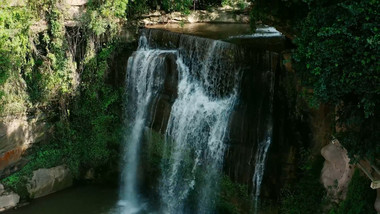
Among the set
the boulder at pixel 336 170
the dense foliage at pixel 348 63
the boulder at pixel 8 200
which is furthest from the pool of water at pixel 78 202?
the dense foliage at pixel 348 63

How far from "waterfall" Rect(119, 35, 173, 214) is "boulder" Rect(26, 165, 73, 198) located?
1.81m

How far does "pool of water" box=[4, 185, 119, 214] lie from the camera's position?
11734 millimetres

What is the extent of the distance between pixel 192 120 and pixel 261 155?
2.17m

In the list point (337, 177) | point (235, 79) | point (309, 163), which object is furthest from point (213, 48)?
point (337, 177)

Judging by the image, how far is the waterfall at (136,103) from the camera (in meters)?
11.8

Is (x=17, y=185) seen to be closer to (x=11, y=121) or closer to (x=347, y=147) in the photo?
(x=11, y=121)

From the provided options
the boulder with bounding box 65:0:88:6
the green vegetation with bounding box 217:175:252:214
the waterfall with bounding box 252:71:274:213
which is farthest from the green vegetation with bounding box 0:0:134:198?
the waterfall with bounding box 252:71:274:213

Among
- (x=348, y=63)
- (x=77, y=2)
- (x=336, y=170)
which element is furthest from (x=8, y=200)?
(x=348, y=63)

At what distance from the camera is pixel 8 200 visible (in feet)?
38.3

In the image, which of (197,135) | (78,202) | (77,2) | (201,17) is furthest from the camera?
(201,17)

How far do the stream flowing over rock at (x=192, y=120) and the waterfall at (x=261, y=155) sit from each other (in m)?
0.02

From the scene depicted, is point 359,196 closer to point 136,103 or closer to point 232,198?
point 232,198

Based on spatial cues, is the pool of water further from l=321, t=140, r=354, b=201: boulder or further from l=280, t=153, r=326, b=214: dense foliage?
l=321, t=140, r=354, b=201: boulder

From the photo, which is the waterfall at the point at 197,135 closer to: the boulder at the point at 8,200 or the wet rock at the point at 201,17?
the wet rock at the point at 201,17
